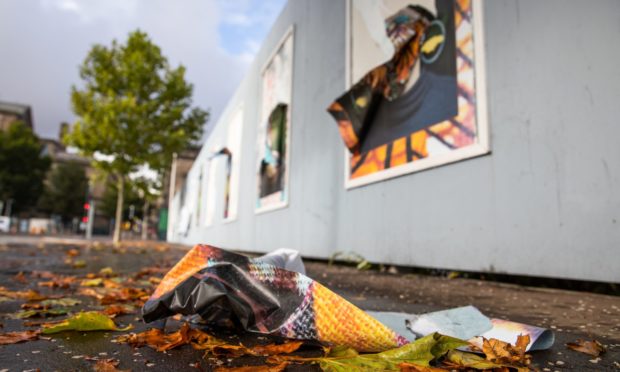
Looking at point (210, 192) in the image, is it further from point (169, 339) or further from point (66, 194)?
point (66, 194)

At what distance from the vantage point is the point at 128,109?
37.3 feet

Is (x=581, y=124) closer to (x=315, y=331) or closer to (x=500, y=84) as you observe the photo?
(x=500, y=84)

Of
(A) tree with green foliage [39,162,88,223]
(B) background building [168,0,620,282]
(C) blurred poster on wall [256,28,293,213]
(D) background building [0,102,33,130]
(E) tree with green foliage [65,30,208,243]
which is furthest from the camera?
(D) background building [0,102,33,130]

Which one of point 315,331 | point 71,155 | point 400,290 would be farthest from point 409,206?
point 71,155

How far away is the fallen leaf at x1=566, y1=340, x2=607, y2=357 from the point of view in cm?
107

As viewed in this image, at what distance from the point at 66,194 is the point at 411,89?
50.6 meters

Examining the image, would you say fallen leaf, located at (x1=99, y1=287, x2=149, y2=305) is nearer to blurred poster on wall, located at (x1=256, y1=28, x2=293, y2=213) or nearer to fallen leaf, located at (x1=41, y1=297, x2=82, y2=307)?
Result: fallen leaf, located at (x1=41, y1=297, x2=82, y2=307)

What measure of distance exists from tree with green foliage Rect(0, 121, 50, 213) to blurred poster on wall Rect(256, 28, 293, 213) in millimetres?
36389

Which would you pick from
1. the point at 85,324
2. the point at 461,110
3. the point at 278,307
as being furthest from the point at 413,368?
the point at 461,110

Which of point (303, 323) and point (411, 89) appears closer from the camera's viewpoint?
point (303, 323)

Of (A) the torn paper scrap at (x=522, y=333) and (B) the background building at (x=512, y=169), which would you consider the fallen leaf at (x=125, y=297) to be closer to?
(A) the torn paper scrap at (x=522, y=333)

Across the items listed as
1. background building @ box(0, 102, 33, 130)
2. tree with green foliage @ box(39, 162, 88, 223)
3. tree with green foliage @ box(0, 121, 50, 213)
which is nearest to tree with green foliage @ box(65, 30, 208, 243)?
tree with green foliage @ box(0, 121, 50, 213)

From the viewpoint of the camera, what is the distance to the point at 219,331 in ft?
3.98

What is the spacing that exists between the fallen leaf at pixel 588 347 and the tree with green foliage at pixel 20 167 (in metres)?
43.5
